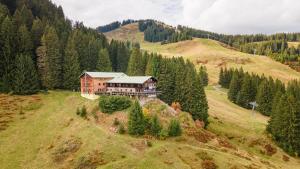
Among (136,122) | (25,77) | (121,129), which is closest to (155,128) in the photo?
(136,122)

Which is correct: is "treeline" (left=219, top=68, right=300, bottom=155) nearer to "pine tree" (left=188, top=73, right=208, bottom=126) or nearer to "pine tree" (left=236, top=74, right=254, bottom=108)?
"pine tree" (left=236, top=74, right=254, bottom=108)

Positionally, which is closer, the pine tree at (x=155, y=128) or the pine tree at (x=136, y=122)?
the pine tree at (x=136, y=122)

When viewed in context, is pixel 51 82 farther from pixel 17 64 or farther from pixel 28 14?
pixel 28 14

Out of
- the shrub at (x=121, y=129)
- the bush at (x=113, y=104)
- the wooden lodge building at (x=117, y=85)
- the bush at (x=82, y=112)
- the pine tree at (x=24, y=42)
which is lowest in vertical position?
the shrub at (x=121, y=129)

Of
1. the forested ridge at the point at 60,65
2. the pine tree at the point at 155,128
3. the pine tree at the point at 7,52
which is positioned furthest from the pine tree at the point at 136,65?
the pine tree at the point at 155,128

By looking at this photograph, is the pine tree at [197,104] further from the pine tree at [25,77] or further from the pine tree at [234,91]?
the pine tree at [25,77]

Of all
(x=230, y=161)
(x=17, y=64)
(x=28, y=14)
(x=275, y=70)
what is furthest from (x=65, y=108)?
(x=275, y=70)
